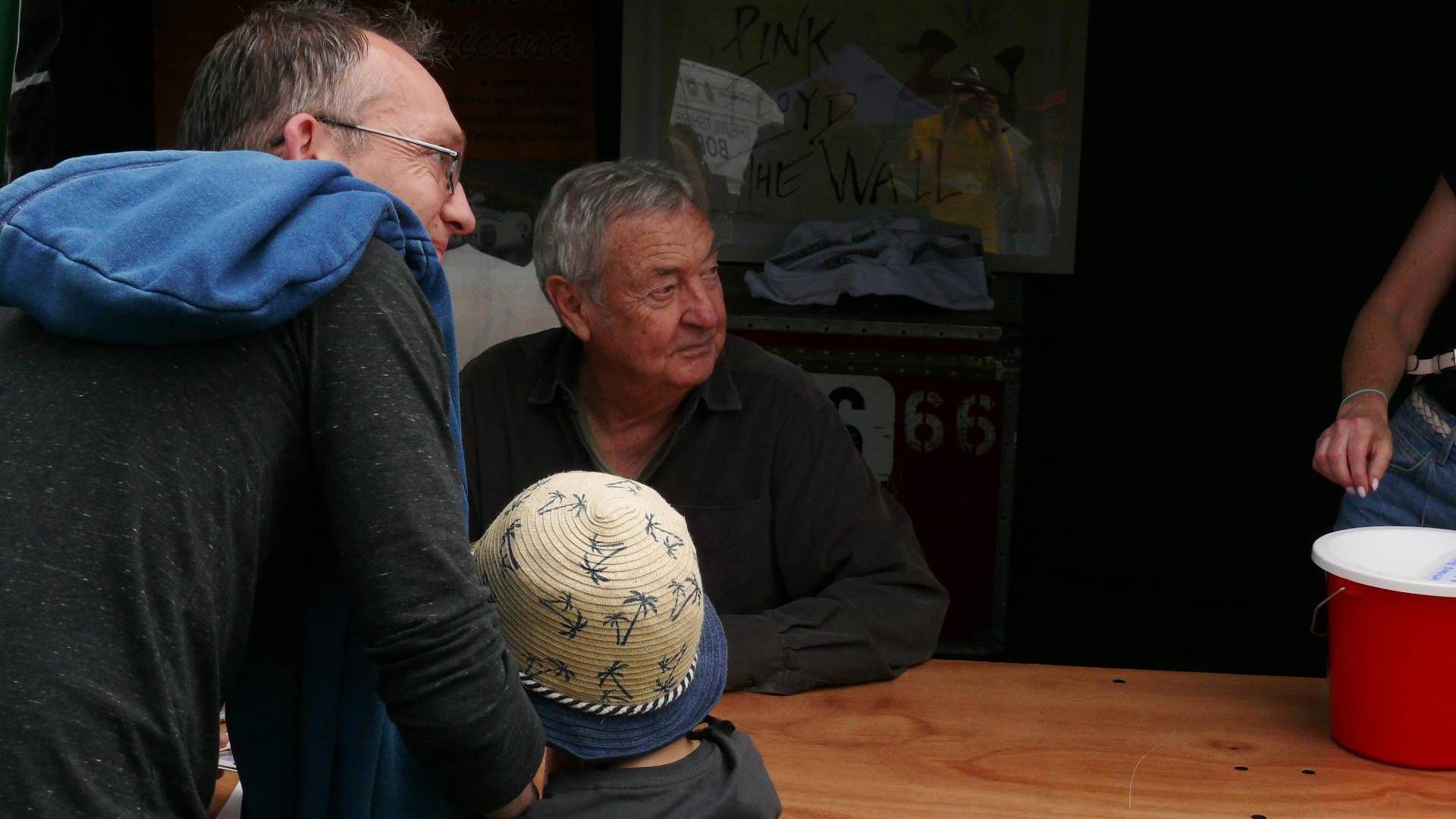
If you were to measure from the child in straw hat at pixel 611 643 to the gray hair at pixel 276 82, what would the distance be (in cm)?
43

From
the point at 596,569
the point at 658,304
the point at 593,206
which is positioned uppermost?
the point at 593,206

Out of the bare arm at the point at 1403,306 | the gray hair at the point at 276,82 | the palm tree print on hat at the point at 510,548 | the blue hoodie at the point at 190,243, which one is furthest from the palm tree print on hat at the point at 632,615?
the bare arm at the point at 1403,306

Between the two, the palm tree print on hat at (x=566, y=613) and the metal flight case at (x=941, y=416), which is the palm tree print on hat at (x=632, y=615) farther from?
the metal flight case at (x=941, y=416)

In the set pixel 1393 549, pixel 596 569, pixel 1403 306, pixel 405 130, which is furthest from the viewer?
pixel 1403 306

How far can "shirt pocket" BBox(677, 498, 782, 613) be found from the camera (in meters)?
2.42

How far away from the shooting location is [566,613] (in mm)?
1302

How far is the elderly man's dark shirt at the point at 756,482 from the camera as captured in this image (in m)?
2.26

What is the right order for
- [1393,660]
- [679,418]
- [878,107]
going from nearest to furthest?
1. [1393,660]
2. [679,418]
3. [878,107]

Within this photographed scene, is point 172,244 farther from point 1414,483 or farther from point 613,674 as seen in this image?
point 1414,483

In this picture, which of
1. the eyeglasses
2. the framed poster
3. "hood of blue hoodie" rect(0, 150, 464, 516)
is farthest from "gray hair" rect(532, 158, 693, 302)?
the framed poster

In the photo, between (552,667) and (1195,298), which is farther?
(1195,298)

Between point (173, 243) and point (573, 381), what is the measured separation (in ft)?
5.41

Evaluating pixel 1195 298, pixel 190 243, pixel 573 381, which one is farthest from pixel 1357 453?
pixel 1195 298

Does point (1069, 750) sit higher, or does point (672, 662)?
point (672, 662)
